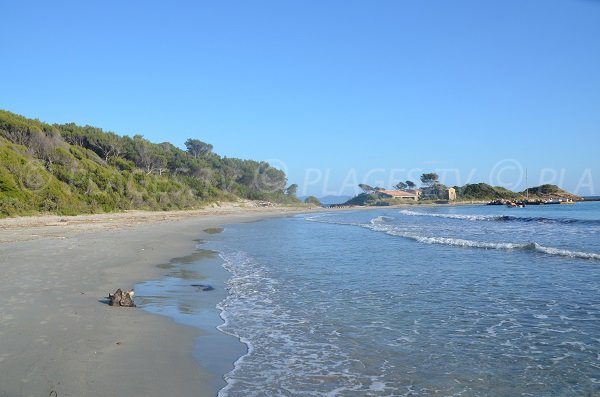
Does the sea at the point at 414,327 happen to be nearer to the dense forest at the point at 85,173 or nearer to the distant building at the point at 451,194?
the dense forest at the point at 85,173

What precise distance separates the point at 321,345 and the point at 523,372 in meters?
2.47

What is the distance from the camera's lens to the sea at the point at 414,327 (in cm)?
492

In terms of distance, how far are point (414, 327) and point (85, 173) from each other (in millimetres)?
37306

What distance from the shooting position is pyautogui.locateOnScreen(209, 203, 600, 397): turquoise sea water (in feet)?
16.1

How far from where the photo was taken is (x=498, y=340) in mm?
6340

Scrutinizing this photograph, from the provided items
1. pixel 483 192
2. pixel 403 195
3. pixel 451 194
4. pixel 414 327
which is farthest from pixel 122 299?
pixel 483 192

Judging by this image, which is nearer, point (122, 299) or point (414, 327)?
point (414, 327)

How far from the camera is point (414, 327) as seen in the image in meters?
7.02

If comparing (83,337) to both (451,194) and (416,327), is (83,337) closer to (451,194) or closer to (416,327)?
(416,327)

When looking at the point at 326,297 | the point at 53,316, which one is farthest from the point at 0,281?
the point at 326,297

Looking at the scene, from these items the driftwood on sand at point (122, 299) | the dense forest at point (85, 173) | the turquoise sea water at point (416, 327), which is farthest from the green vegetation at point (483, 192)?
the driftwood on sand at point (122, 299)

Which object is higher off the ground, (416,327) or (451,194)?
(451,194)

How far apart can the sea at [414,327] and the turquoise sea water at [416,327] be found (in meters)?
0.02

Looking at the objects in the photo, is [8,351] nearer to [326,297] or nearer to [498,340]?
[326,297]
